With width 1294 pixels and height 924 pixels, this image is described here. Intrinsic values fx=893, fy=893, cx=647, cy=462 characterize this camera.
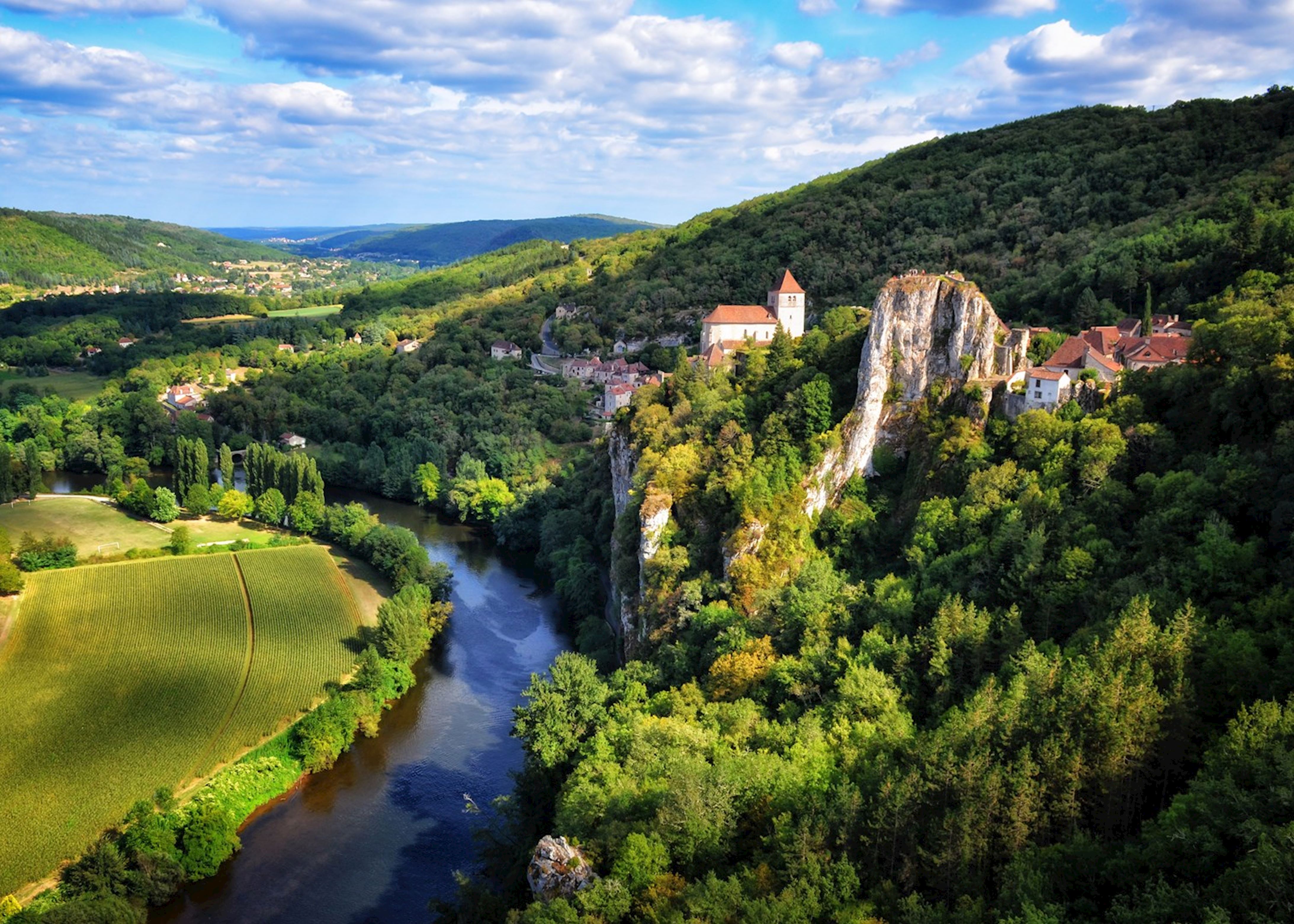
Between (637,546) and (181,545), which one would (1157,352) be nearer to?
(637,546)

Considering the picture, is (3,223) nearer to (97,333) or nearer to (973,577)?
(97,333)

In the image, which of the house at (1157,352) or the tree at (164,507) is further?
the tree at (164,507)

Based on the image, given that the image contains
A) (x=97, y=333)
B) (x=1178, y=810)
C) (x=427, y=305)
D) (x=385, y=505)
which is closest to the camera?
(x=1178, y=810)

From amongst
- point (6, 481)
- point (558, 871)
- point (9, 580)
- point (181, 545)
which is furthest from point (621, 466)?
point (6, 481)

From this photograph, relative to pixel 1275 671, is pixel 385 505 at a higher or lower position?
lower

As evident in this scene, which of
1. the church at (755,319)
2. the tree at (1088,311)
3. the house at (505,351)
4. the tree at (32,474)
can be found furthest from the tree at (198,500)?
the tree at (1088,311)

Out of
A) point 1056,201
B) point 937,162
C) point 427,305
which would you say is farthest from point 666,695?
point 427,305

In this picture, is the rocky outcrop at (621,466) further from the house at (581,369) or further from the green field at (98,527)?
the house at (581,369)
